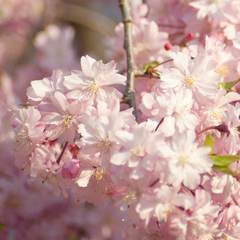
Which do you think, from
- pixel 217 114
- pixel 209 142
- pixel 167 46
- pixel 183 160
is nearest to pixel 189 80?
pixel 217 114

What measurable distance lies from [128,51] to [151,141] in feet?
2.07

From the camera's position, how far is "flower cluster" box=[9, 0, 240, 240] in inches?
77.4

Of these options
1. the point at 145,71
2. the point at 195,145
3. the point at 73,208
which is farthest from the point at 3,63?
the point at 195,145

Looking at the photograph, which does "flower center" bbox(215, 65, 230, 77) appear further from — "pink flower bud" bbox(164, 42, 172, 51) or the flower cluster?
"pink flower bud" bbox(164, 42, 172, 51)

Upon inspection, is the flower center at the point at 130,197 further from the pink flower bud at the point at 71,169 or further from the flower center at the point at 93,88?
the flower center at the point at 93,88

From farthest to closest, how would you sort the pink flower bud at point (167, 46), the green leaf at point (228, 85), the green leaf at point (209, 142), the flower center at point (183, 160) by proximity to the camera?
1. the pink flower bud at point (167, 46)
2. the green leaf at point (228, 85)
3. the green leaf at point (209, 142)
4. the flower center at point (183, 160)

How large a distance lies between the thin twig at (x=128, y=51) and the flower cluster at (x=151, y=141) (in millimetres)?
22

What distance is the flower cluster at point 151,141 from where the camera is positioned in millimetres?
1967

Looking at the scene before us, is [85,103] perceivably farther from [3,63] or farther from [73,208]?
[3,63]

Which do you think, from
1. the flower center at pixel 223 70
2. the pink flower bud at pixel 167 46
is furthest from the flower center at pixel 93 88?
the pink flower bud at pixel 167 46

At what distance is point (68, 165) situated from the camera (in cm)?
216

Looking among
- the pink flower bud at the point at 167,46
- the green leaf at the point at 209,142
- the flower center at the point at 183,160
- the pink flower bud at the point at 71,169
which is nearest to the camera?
the flower center at the point at 183,160

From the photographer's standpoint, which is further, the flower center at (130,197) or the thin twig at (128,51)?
the thin twig at (128,51)

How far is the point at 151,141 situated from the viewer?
196cm
